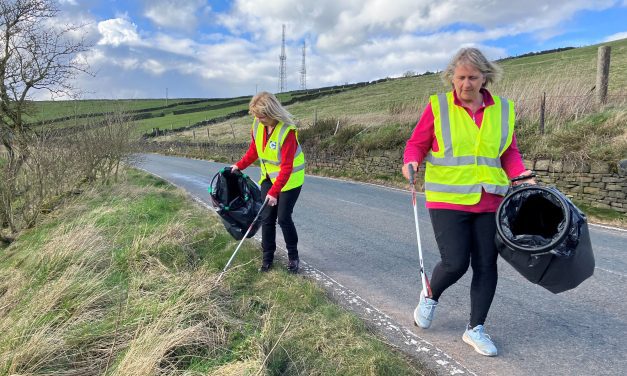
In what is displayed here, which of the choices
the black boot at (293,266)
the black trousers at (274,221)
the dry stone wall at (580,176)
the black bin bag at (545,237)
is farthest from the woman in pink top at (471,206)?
the dry stone wall at (580,176)

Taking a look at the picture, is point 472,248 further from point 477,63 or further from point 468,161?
point 477,63

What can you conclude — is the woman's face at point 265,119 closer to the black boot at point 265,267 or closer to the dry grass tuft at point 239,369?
the black boot at point 265,267

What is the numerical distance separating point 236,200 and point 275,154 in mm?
913

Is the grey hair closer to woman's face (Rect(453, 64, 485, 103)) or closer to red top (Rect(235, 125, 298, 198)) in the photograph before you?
Answer: woman's face (Rect(453, 64, 485, 103))

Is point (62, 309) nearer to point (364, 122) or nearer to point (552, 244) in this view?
point (552, 244)

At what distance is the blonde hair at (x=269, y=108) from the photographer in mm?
4449

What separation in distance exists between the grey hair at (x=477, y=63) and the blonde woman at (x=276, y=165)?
6.09ft

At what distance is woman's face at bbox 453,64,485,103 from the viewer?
301 cm

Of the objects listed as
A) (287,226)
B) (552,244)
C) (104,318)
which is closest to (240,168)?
(287,226)

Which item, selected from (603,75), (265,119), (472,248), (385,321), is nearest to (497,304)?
(385,321)

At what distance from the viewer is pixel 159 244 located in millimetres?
5137

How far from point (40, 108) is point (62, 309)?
366 inches

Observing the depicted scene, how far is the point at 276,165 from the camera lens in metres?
4.69

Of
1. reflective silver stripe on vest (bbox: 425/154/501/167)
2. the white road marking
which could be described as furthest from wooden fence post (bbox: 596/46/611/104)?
reflective silver stripe on vest (bbox: 425/154/501/167)
